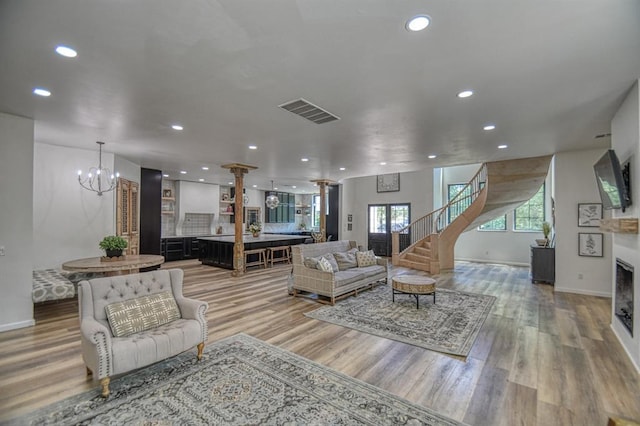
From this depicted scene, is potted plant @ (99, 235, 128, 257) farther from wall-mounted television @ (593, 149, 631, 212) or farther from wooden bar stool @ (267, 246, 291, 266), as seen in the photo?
wall-mounted television @ (593, 149, 631, 212)

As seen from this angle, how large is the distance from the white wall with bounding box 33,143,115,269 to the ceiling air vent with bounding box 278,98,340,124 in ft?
16.2

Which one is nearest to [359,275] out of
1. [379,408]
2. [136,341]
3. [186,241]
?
[379,408]

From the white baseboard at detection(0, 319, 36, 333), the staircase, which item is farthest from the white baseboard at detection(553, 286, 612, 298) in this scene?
the white baseboard at detection(0, 319, 36, 333)

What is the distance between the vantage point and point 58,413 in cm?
229

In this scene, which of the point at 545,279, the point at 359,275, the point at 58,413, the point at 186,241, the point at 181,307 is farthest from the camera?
the point at 186,241

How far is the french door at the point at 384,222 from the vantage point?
1164 cm

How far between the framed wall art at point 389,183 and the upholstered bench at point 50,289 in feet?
33.6

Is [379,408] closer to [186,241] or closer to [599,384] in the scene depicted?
[599,384]

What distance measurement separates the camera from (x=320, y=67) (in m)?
2.68

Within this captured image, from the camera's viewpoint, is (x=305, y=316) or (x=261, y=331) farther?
(x=305, y=316)

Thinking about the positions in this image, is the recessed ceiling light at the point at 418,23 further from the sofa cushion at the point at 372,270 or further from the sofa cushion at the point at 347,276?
the sofa cushion at the point at 372,270

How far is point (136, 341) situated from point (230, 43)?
9.09ft

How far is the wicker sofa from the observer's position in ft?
17.3

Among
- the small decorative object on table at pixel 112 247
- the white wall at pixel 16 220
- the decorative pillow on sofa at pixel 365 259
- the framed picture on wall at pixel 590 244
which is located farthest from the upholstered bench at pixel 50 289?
the framed picture on wall at pixel 590 244
